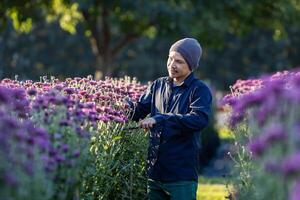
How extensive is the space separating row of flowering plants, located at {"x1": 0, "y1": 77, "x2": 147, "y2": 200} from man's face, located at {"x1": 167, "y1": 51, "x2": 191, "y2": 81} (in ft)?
1.67

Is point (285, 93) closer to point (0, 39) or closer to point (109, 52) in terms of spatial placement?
point (109, 52)

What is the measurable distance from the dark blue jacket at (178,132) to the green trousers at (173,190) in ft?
0.14

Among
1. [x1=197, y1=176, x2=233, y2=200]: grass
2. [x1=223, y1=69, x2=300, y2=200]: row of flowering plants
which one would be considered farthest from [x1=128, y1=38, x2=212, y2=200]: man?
[x1=197, y1=176, x2=233, y2=200]: grass

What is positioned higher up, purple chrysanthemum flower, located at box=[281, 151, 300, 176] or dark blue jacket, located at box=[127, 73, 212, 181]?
dark blue jacket, located at box=[127, 73, 212, 181]

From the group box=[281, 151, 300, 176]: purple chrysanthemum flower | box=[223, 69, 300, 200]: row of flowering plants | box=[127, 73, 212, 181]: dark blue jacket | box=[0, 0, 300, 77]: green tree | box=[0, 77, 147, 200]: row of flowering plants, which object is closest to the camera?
box=[281, 151, 300, 176]: purple chrysanthemum flower

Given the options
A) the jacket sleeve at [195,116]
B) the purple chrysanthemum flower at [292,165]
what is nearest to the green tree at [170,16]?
the jacket sleeve at [195,116]

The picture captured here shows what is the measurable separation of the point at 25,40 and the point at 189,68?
4193cm

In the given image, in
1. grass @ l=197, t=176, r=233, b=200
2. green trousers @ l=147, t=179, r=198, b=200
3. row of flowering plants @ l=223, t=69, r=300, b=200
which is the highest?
grass @ l=197, t=176, r=233, b=200

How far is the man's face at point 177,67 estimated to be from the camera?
5.95m

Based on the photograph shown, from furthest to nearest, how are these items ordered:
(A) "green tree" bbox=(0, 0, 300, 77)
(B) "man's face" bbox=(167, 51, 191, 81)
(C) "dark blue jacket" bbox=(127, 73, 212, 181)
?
(A) "green tree" bbox=(0, 0, 300, 77) < (B) "man's face" bbox=(167, 51, 191, 81) < (C) "dark blue jacket" bbox=(127, 73, 212, 181)

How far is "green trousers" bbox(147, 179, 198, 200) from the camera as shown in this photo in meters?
5.96

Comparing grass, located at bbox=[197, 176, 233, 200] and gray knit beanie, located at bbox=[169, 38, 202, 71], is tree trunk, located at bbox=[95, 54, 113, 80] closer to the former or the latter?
grass, located at bbox=[197, 176, 233, 200]

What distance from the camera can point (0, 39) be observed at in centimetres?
4509

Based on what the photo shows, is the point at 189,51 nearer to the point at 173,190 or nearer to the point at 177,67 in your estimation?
the point at 177,67
